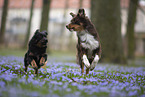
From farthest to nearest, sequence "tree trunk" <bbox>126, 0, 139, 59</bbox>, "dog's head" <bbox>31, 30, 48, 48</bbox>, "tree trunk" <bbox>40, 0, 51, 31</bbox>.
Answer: "tree trunk" <bbox>126, 0, 139, 59</bbox>, "tree trunk" <bbox>40, 0, 51, 31</bbox>, "dog's head" <bbox>31, 30, 48, 48</bbox>

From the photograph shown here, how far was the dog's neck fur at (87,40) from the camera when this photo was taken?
479 cm

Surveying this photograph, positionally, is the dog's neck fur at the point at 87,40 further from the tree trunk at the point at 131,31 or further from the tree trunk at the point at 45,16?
the tree trunk at the point at 131,31

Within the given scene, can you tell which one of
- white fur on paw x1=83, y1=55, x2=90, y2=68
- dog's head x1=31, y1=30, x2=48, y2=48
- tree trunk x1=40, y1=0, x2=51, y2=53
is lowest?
white fur on paw x1=83, y1=55, x2=90, y2=68

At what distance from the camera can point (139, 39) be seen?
44.0 m

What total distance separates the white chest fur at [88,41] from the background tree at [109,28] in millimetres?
7335

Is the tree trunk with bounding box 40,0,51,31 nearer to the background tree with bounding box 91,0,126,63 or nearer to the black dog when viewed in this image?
the background tree with bounding box 91,0,126,63

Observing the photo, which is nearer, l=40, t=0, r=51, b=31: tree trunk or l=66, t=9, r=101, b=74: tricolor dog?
l=66, t=9, r=101, b=74: tricolor dog

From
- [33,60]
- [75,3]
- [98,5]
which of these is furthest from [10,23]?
[33,60]

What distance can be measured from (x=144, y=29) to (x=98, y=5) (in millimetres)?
38054

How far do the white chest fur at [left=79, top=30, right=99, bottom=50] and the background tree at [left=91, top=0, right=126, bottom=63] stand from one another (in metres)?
7.34

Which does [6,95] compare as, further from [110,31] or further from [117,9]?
[117,9]

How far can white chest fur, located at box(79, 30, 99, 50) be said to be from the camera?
4785mm

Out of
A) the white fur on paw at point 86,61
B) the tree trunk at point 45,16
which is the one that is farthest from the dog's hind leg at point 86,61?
the tree trunk at point 45,16

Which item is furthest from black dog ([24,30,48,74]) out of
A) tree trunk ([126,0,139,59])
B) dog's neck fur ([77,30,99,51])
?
tree trunk ([126,0,139,59])
